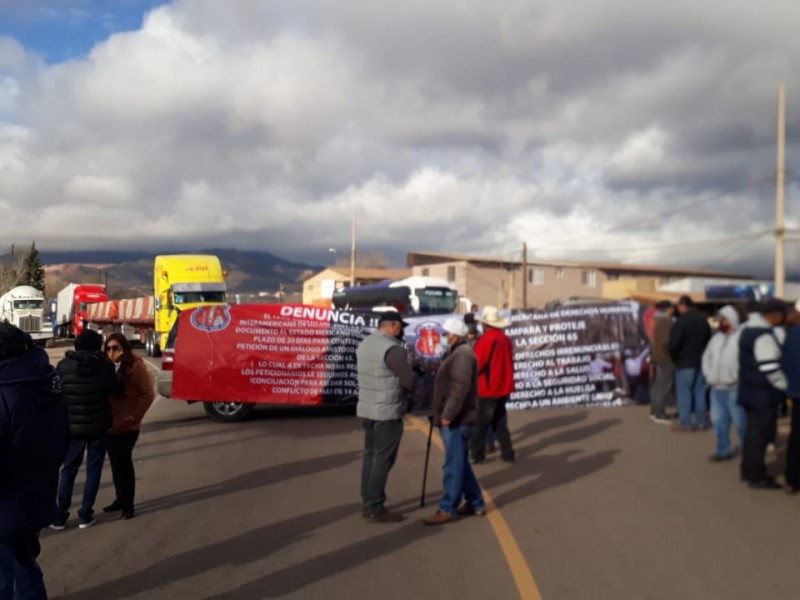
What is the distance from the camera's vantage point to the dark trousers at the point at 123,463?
6.99 m

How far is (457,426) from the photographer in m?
6.82

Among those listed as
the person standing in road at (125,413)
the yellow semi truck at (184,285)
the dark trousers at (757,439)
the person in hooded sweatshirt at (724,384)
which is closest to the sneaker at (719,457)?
the person in hooded sweatshirt at (724,384)

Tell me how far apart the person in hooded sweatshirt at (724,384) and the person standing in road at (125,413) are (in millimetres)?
6479

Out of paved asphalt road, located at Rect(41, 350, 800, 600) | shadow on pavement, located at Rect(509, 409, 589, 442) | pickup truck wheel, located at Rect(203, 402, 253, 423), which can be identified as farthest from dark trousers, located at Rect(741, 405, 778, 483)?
pickup truck wheel, located at Rect(203, 402, 253, 423)

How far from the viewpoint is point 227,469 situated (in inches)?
368

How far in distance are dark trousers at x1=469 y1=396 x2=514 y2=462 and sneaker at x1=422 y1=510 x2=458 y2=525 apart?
2.51 meters

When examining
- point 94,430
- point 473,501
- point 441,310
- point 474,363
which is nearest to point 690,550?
point 473,501

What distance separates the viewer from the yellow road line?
Result: 5.12 meters

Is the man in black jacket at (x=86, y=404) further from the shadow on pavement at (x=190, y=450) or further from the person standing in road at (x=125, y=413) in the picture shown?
the shadow on pavement at (x=190, y=450)

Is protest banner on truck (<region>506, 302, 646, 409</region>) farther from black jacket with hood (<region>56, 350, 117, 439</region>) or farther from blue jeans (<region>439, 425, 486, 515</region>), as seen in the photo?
black jacket with hood (<region>56, 350, 117, 439</region>)

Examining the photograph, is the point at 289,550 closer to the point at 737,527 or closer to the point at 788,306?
the point at 737,527

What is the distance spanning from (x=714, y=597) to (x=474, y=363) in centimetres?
279

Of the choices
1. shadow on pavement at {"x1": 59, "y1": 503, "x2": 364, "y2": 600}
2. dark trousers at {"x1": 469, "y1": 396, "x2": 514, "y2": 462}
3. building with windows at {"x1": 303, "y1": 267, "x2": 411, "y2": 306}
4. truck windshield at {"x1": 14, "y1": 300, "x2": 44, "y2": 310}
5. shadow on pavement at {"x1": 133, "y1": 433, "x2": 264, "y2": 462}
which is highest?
building with windows at {"x1": 303, "y1": 267, "x2": 411, "y2": 306}

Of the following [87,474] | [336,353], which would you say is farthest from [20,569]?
[336,353]
